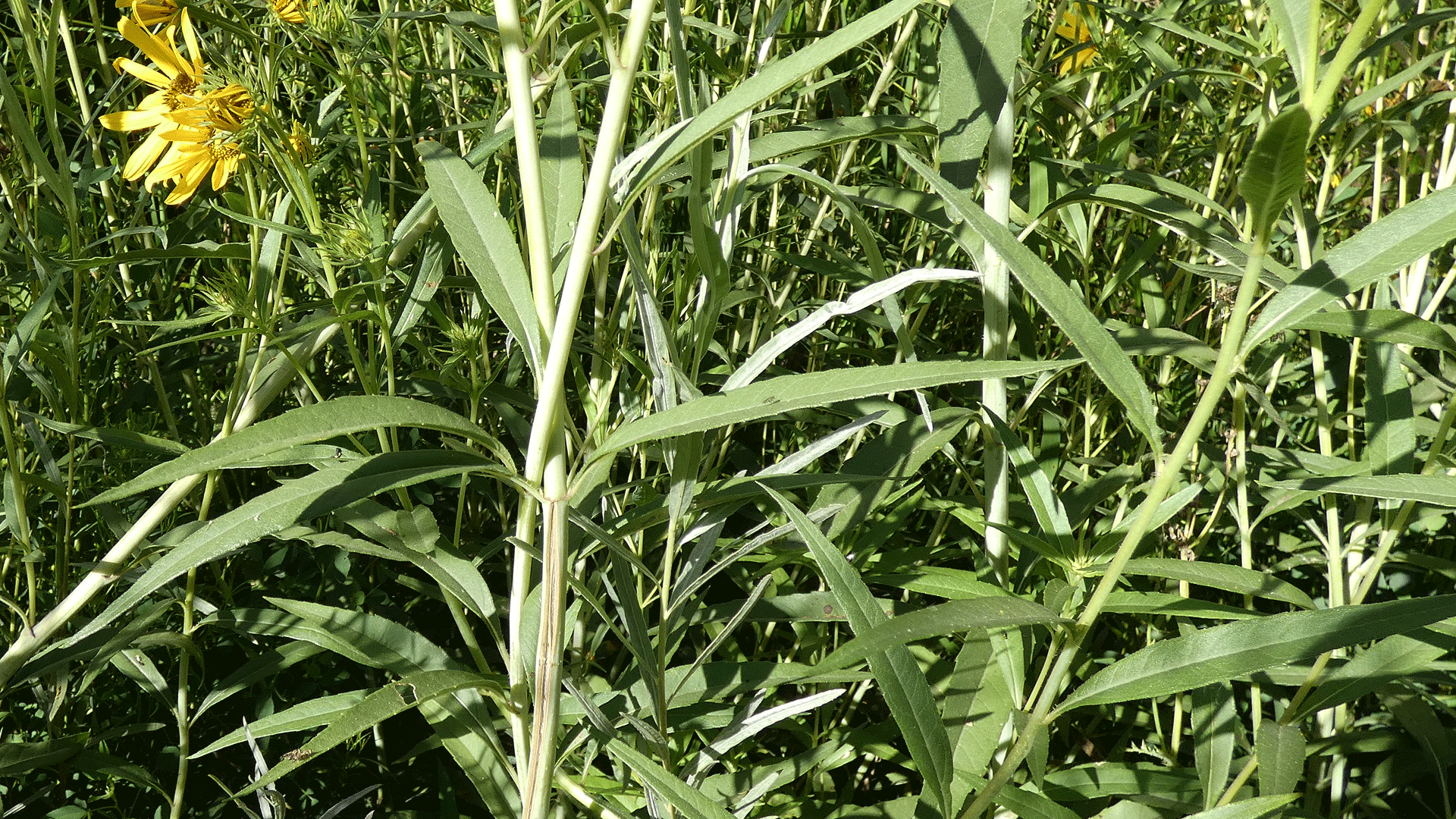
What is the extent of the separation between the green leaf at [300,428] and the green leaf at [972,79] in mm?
368

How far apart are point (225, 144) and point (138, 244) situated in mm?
485

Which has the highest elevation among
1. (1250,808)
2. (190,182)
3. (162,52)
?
(162,52)

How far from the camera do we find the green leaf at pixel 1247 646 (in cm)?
50

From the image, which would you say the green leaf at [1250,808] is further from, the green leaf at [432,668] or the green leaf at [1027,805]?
the green leaf at [432,668]

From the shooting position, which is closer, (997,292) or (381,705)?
(381,705)

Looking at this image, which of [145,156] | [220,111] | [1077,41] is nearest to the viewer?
[220,111]

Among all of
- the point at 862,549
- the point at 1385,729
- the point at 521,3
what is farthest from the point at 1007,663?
the point at 521,3

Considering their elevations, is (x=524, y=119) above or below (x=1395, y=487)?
above

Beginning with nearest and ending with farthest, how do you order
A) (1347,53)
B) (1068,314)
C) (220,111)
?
1. (1347,53)
2. (1068,314)
3. (220,111)

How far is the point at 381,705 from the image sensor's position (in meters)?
0.55

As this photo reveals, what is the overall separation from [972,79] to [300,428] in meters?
0.47

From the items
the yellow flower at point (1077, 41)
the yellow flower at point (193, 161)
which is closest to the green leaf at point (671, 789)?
the yellow flower at point (193, 161)

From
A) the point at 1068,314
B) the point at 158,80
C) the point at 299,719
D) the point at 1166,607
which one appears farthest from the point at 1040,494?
the point at 158,80

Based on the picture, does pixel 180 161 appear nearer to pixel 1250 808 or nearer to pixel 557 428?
pixel 557 428
